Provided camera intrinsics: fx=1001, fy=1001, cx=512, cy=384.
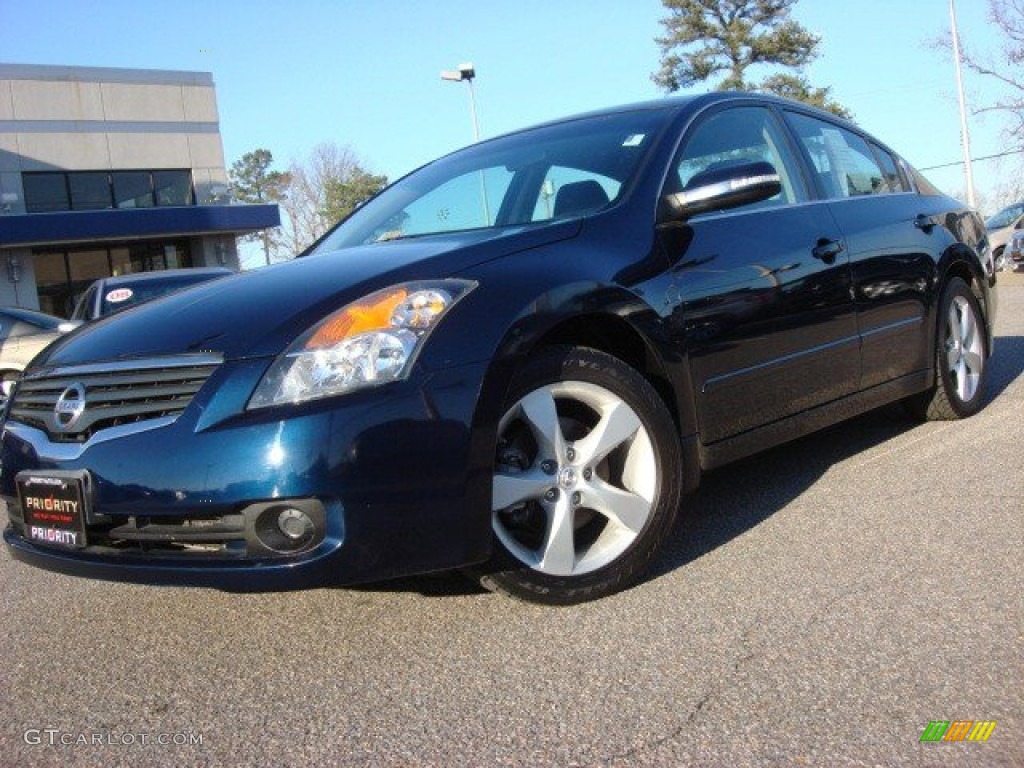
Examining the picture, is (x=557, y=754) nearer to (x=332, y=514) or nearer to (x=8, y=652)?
(x=332, y=514)

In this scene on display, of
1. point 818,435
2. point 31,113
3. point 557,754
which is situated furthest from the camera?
point 31,113

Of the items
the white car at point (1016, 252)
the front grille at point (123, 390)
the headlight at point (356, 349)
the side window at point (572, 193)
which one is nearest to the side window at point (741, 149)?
the side window at point (572, 193)

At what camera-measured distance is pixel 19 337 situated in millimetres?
9422

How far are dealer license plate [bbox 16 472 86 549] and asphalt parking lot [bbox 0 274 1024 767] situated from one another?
0.37 metres

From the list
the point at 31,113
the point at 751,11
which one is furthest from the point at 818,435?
the point at 751,11

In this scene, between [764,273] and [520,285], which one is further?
[764,273]

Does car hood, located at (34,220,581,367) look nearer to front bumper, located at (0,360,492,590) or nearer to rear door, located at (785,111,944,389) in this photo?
front bumper, located at (0,360,492,590)

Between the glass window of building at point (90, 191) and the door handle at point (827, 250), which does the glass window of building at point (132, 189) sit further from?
the door handle at point (827, 250)

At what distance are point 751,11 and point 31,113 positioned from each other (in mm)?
24517

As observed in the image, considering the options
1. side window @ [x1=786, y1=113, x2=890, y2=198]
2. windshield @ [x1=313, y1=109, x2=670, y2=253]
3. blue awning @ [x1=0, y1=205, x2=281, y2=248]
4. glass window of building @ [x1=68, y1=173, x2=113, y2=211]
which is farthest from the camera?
glass window of building @ [x1=68, y1=173, x2=113, y2=211]

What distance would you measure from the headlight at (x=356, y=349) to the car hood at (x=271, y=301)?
0.17ft

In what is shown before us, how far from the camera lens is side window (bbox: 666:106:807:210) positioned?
12.1 ft

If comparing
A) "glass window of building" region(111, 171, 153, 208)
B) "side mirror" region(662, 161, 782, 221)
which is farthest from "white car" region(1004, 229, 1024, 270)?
"glass window of building" region(111, 171, 153, 208)

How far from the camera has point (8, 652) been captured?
2.97 metres
